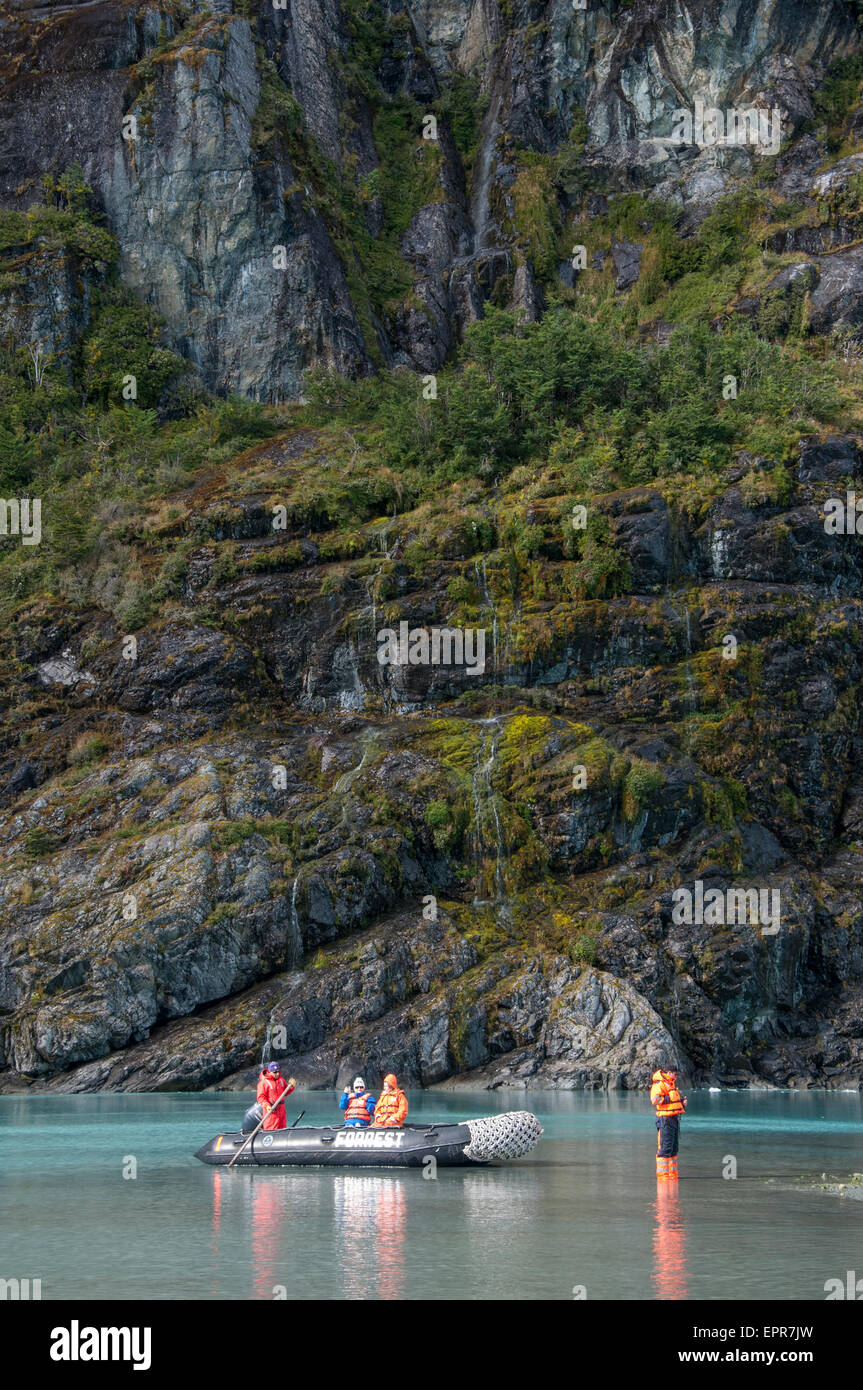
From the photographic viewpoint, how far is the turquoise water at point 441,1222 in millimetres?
16625

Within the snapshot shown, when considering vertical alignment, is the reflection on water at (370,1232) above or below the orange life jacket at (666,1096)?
below

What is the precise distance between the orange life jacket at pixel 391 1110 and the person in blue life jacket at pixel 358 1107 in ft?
1.31

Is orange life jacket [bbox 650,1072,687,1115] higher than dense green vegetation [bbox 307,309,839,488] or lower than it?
lower

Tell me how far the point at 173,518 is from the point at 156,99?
1105 inches

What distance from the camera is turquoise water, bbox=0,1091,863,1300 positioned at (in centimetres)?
1662

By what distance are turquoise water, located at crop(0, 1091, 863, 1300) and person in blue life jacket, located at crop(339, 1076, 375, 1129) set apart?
3.32 feet

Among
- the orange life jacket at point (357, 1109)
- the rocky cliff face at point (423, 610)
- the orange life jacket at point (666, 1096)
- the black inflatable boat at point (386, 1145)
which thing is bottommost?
the black inflatable boat at point (386, 1145)

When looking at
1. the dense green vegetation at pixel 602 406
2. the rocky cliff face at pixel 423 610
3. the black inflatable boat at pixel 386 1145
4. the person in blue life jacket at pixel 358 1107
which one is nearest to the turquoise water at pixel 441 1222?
the black inflatable boat at pixel 386 1145

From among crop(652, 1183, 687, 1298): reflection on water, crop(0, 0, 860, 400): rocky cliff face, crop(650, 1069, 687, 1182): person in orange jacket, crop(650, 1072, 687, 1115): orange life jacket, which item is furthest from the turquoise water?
crop(0, 0, 860, 400): rocky cliff face

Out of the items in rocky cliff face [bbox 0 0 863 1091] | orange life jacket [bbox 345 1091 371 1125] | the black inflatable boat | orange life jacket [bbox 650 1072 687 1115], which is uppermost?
rocky cliff face [bbox 0 0 863 1091]

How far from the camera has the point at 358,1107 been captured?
2914cm


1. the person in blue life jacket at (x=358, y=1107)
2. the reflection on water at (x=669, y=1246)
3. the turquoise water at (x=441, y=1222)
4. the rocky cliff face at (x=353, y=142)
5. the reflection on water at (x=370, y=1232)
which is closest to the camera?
the reflection on water at (x=669, y=1246)

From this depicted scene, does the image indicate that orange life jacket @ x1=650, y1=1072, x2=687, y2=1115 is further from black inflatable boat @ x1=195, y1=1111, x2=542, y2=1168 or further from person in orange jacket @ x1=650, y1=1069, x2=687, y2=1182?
black inflatable boat @ x1=195, y1=1111, x2=542, y2=1168

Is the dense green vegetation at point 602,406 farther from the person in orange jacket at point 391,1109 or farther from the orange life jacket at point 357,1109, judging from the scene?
the person in orange jacket at point 391,1109
